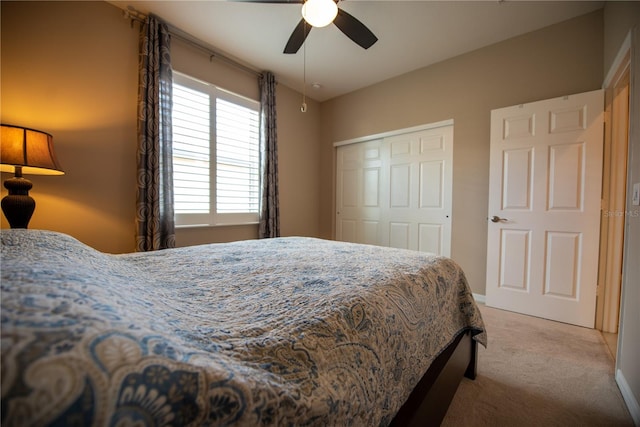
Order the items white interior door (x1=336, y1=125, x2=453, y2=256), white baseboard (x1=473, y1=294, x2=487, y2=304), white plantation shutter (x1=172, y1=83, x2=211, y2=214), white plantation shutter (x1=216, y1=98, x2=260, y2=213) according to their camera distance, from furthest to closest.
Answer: white interior door (x1=336, y1=125, x2=453, y2=256) < white plantation shutter (x1=216, y1=98, x2=260, y2=213) < white baseboard (x1=473, y1=294, x2=487, y2=304) < white plantation shutter (x1=172, y1=83, x2=211, y2=214)

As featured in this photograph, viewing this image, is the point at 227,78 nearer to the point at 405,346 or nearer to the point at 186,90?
the point at 186,90

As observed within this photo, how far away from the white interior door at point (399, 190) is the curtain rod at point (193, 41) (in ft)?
6.11

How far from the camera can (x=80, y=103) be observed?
2.12 meters

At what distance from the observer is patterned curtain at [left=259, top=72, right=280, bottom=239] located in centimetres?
335

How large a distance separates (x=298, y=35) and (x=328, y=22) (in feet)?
1.75

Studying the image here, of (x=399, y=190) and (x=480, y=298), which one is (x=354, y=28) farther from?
(x=480, y=298)

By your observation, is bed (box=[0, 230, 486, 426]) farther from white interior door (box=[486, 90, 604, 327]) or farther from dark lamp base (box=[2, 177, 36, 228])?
white interior door (box=[486, 90, 604, 327])

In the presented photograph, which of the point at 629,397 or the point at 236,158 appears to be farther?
the point at 236,158

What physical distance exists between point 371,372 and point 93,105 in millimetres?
2966

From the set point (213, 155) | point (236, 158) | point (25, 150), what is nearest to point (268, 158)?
point (236, 158)

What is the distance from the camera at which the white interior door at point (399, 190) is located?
10.4 feet

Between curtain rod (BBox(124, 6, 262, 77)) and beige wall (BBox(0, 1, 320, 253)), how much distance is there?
0.23 ft

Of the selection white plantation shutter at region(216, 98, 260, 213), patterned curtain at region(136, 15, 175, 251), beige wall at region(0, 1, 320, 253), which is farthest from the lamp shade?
white plantation shutter at region(216, 98, 260, 213)

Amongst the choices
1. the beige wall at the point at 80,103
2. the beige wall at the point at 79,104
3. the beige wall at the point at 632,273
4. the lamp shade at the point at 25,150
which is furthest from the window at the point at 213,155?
the beige wall at the point at 632,273
